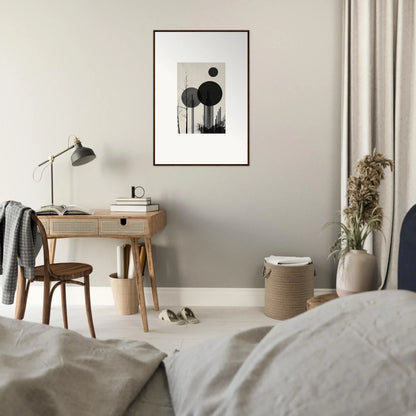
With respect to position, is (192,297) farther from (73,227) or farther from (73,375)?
(73,375)

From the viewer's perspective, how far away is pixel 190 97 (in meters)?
3.27

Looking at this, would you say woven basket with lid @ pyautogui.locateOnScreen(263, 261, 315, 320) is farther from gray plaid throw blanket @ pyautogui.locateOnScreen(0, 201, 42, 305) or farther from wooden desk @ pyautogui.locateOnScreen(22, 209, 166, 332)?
gray plaid throw blanket @ pyautogui.locateOnScreen(0, 201, 42, 305)

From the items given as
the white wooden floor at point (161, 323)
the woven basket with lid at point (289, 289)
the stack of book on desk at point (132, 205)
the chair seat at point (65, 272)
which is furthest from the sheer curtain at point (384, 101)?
the chair seat at point (65, 272)

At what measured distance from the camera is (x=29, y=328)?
1018mm

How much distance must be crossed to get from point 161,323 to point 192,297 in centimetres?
46

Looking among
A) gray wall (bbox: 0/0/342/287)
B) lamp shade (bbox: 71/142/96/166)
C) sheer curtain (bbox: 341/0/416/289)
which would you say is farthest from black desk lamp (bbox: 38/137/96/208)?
sheer curtain (bbox: 341/0/416/289)

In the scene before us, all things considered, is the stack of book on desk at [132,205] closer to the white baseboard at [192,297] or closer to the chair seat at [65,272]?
the chair seat at [65,272]

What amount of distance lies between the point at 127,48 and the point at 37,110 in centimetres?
84

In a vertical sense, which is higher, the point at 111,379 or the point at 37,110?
the point at 37,110

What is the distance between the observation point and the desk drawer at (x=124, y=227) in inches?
105

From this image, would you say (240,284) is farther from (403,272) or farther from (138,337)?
(403,272)

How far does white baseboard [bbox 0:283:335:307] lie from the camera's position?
3.30m

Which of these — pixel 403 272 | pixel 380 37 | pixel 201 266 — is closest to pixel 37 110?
pixel 201 266

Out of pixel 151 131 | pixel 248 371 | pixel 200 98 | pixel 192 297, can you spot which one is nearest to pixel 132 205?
pixel 151 131
